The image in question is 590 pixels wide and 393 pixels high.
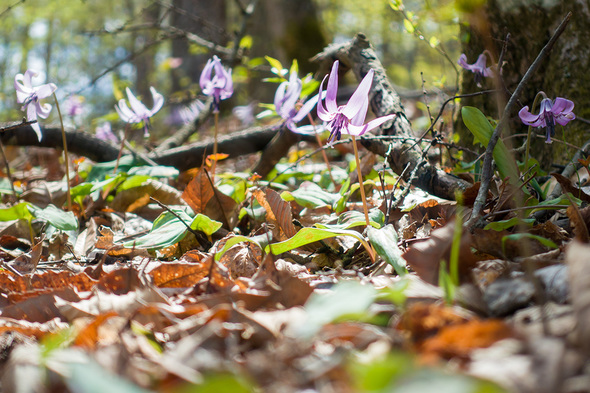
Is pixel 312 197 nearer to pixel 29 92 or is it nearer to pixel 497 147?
pixel 497 147

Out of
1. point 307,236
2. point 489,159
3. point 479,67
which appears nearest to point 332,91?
point 307,236

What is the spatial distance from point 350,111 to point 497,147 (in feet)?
2.06

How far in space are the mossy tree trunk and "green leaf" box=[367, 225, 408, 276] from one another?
52.9 inches

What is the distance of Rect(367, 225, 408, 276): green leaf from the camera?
1.22m

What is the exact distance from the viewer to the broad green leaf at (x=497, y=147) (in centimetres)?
162

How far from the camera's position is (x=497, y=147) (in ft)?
5.49

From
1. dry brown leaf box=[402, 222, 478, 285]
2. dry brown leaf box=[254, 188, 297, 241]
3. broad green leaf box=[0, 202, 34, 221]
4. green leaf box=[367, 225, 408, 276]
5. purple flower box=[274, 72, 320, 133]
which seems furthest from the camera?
purple flower box=[274, 72, 320, 133]

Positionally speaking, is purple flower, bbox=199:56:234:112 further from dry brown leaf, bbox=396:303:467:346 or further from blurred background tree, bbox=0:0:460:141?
dry brown leaf, bbox=396:303:467:346

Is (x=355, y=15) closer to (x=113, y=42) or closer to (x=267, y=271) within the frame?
(x=113, y=42)

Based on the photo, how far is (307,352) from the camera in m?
0.83

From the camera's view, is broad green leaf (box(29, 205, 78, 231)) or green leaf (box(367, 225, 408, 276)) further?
broad green leaf (box(29, 205, 78, 231))

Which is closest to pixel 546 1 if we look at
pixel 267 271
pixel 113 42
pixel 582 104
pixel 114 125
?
pixel 582 104

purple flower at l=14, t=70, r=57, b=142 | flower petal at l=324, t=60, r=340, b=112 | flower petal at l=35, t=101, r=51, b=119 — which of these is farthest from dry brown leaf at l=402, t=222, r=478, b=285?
flower petal at l=35, t=101, r=51, b=119

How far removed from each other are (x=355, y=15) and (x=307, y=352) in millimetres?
20135
